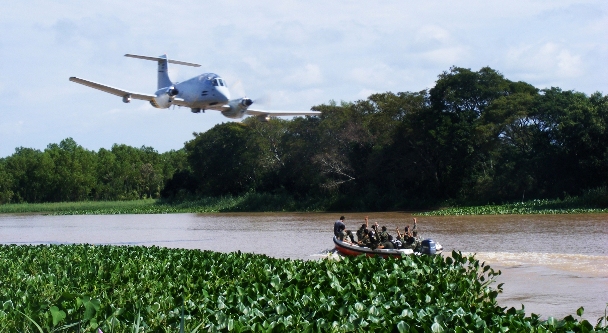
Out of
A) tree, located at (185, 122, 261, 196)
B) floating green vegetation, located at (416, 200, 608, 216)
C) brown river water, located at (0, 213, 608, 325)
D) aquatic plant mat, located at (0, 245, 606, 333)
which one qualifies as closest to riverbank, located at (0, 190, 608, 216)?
floating green vegetation, located at (416, 200, 608, 216)

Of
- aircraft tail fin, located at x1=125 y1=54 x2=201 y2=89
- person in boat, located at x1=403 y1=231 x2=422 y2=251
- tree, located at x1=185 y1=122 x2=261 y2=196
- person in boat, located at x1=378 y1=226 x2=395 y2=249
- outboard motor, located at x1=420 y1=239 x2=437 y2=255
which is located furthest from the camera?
tree, located at x1=185 y1=122 x2=261 y2=196

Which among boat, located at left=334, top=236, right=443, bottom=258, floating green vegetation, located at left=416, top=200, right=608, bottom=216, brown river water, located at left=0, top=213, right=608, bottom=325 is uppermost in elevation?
floating green vegetation, located at left=416, top=200, right=608, bottom=216

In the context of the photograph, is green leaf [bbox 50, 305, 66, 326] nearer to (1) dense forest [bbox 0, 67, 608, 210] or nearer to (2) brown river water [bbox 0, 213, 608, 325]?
(2) brown river water [bbox 0, 213, 608, 325]

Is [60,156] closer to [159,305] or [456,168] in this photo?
[456,168]

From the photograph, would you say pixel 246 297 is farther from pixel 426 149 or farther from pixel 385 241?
pixel 426 149

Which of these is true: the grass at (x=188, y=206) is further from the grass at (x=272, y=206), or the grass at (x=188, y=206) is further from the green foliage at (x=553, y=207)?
the green foliage at (x=553, y=207)

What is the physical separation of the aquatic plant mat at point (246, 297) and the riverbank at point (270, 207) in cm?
3348

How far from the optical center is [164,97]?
33.1 metres

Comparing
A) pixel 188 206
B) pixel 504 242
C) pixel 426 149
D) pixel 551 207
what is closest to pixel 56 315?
pixel 504 242

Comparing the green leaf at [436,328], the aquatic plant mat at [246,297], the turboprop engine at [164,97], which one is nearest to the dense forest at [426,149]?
the turboprop engine at [164,97]

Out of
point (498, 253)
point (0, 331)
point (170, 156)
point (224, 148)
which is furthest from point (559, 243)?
point (170, 156)

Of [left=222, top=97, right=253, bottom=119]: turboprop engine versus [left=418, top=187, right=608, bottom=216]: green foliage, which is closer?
[left=222, top=97, right=253, bottom=119]: turboprop engine

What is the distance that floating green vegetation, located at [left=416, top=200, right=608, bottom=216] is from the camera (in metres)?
43.9

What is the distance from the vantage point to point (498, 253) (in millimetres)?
24516
